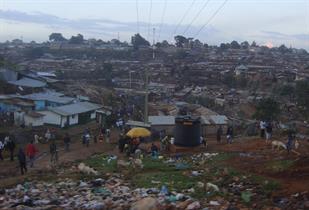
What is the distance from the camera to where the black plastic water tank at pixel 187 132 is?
21.8 metres

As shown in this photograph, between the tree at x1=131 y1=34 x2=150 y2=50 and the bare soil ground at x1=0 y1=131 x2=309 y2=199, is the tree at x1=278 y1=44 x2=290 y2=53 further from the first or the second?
the bare soil ground at x1=0 y1=131 x2=309 y2=199

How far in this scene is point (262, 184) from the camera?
11.7 metres

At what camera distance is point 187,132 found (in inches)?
859

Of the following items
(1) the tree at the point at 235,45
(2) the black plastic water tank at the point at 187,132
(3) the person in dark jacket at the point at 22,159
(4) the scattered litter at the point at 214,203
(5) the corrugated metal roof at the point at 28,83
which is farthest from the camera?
(1) the tree at the point at 235,45

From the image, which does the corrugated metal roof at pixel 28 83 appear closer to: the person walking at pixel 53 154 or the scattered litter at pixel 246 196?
the person walking at pixel 53 154

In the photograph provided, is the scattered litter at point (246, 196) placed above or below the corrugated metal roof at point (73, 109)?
above

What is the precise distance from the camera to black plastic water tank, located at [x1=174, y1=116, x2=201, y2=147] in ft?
71.5

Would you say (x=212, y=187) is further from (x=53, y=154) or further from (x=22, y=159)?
(x=53, y=154)

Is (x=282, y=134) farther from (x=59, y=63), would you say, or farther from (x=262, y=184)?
(x=59, y=63)

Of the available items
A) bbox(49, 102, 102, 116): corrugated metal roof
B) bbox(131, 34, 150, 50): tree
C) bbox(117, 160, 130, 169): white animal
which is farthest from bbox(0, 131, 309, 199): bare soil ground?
bbox(131, 34, 150, 50): tree

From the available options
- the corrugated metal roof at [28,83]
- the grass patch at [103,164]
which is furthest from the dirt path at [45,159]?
the corrugated metal roof at [28,83]

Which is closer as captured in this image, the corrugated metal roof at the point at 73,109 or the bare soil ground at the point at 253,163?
the bare soil ground at the point at 253,163

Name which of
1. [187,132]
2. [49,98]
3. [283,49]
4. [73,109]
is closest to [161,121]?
[73,109]

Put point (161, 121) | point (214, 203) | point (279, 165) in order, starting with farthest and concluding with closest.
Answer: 1. point (161, 121)
2. point (279, 165)
3. point (214, 203)
